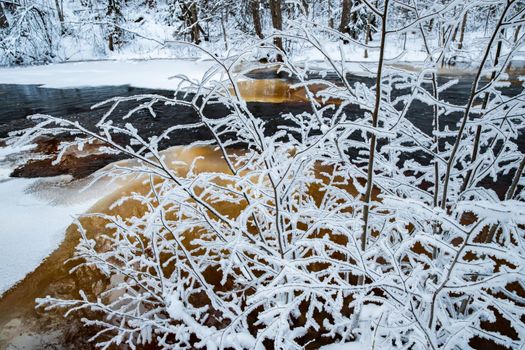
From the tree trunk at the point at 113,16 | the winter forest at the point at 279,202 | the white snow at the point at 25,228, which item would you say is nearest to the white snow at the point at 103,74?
the winter forest at the point at 279,202

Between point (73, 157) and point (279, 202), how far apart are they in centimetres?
607

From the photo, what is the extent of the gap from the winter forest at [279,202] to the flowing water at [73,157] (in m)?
0.03

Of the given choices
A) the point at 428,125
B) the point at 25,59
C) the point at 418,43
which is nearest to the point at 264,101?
the point at 428,125

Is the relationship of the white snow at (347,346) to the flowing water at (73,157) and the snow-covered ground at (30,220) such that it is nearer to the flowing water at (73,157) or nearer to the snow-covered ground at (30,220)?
the flowing water at (73,157)

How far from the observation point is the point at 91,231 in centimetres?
412

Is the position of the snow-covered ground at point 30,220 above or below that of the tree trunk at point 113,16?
below

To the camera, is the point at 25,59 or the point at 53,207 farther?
the point at 25,59

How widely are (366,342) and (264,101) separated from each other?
885 centimetres

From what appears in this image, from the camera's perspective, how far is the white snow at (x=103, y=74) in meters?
13.4

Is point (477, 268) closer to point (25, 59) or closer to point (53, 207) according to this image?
point (53, 207)

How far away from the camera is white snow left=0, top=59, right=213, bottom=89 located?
44.1 feet

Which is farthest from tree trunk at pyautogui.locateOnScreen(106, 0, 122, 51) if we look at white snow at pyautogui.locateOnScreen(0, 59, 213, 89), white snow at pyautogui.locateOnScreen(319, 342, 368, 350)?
white snow at pyautogui.locateOnScreen(319, 342, 368, 350)

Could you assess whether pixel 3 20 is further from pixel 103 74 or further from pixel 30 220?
pixel 30 220

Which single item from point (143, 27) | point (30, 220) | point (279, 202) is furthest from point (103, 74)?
point (279, 202)
